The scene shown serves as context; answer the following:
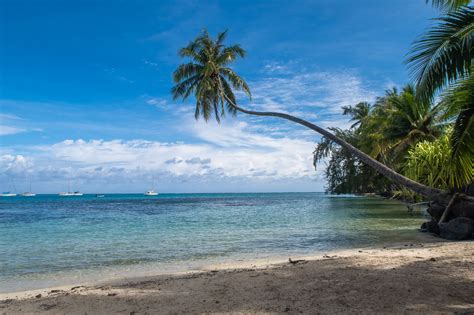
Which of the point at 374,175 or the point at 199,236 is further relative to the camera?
the point at 374,175

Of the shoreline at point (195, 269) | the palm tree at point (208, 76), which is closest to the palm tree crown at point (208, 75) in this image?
the palm tree at point (208, 76)

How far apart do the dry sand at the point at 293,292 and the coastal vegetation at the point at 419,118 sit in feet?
4.83

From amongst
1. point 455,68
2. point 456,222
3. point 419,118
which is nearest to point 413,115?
point 419,118

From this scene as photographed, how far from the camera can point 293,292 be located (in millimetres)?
5953

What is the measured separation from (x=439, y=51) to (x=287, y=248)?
8.68 m

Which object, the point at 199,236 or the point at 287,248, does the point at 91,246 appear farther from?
the point at 287,248

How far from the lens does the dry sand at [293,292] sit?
511cm

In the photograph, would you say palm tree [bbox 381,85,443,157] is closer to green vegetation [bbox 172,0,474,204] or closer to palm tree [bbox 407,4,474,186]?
green vegetation [bbox 172,0,474,204]

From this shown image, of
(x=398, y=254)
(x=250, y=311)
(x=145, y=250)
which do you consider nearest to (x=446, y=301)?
(x=250, y=311)

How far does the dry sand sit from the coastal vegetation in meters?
1.47

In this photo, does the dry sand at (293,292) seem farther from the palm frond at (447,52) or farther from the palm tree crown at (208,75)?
the palm tree crown at (208,75)

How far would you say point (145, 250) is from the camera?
503 inches

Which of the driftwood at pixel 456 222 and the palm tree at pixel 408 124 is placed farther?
the palm tree at pixel 408 124

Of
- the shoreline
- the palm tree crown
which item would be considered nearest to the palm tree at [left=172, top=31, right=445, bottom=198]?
the palm tree crown
